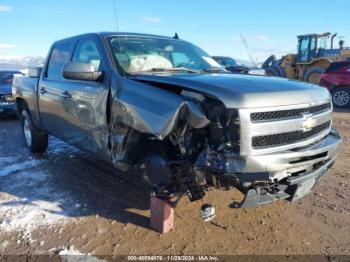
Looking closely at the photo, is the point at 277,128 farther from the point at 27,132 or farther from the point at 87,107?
the point at 27,132

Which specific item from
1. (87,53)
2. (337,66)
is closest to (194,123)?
(87,53)

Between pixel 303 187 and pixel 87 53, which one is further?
pixel 87 53

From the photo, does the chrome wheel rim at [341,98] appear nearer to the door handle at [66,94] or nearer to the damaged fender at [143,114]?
the door handle at [66,94]

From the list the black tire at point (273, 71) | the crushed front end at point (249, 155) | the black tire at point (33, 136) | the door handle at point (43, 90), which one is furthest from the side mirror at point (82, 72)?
the black tire at point (273, 71)

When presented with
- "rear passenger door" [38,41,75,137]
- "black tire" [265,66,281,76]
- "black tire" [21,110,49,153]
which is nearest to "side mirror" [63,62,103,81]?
"rear passenger door" [38,41,75,137]

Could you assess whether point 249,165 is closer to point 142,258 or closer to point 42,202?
point 142,258

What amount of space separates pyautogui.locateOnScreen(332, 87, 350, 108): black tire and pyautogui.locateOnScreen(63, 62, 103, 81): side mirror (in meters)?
11.8

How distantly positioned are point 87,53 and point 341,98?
1150cm

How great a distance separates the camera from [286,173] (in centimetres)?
319

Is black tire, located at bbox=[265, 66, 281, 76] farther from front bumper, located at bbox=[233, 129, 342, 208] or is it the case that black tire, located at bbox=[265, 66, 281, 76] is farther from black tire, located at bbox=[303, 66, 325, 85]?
front bumper, located at bbox=[233, 129, 342, 208]

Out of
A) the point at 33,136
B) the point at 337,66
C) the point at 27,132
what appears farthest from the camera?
the point at 337,66

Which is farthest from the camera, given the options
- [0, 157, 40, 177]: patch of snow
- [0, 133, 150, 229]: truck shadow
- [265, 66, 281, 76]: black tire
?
[265, 66, 281, 76]: black tire

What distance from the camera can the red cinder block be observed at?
374 centimetres

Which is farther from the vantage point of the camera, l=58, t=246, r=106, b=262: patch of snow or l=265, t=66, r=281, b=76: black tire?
l=265, t=66, r=281, b=76: black tire
